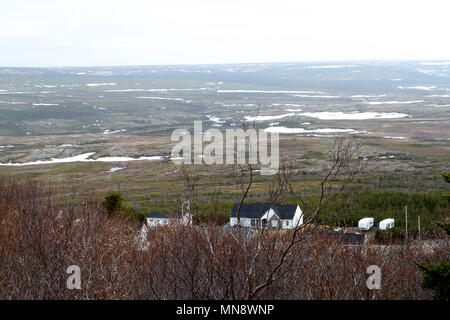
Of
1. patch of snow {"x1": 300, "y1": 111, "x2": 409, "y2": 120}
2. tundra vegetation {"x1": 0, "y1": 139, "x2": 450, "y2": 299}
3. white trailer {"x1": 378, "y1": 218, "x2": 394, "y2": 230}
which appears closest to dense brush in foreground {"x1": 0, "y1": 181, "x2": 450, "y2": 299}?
tundra vegetation {"x1": 0, "y1": 139, "x2": 450, "y2": 299}

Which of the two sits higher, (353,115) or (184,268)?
(184,268)

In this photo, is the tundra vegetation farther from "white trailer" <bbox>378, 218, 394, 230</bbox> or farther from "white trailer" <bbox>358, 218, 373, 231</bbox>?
"white trailer" <bbox>358, 218, 373, 231</bbox>

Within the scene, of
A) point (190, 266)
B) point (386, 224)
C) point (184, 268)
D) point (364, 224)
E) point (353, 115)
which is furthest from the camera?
point (353, 115)

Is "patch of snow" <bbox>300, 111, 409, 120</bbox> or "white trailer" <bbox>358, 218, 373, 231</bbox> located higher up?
"white trailer" <bbox>358, 218, 373, 231</bbox>

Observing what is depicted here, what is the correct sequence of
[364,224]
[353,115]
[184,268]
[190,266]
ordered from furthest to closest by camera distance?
[353,115]
[364,224]
[190,266]
[184,268]

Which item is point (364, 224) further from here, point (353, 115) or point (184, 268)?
point (353, 115)

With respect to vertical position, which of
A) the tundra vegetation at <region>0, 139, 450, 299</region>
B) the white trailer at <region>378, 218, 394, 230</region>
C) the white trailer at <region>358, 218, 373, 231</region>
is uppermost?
the tundra vegetation at <region>0, 139, 450, 299</region>

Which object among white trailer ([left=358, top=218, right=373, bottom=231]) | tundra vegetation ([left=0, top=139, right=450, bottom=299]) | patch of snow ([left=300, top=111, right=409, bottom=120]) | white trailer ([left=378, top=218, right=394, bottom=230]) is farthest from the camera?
patch of snow ([left=300, top=111, right=409, bottom=120])

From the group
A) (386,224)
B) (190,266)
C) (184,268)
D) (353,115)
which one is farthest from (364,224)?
(353,115)

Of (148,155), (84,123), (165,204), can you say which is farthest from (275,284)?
(84,123)

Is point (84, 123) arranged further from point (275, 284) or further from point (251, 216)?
point (275, 284)
